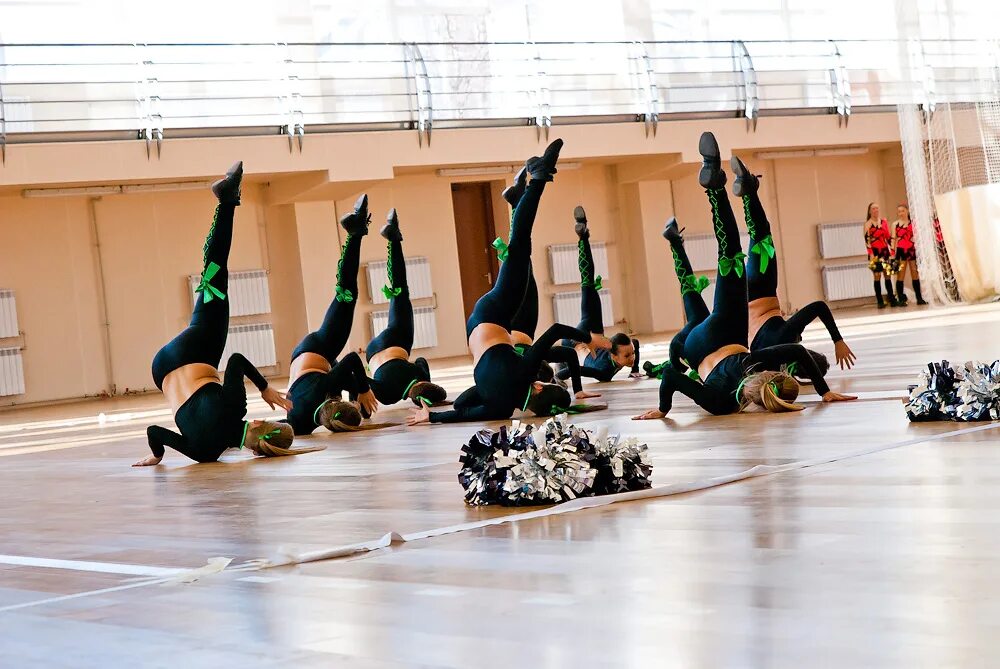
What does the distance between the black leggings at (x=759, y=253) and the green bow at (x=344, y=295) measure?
2390mm

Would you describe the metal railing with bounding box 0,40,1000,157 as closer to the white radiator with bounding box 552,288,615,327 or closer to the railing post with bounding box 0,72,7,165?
the railing post with bounding box 0,72,7,165

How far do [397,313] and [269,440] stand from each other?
240 cm

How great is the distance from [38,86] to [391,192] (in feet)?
15.5

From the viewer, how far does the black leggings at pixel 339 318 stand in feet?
25.0

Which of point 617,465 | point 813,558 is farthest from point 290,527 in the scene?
point 813,558

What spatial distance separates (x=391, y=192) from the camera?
53.3 feet

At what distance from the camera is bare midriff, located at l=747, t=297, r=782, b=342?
7.09 meters

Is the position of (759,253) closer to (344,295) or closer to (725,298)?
(725,298)

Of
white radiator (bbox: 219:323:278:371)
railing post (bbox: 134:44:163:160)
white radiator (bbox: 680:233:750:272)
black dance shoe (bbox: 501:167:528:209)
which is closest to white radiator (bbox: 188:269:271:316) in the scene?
white radiator (bbox: 219:323:278:371)

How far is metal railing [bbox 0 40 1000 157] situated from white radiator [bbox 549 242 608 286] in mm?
2150

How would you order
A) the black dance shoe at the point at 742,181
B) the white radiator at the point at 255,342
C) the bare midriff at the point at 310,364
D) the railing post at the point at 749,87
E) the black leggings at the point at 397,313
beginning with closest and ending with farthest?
the black dance shoe at the point at 742,181, the bare midriff at the point at 310,364, the black leggings at the point at 397,313, the white radiator at the point at 255,342, the railing post at the point at 749,87

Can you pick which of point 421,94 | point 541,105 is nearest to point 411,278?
point 421,94

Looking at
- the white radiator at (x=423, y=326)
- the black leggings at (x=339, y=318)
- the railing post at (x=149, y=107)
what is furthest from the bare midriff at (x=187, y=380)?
the white radiator at (x=423, y=326)

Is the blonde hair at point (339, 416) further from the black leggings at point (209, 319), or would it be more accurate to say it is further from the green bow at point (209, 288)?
the green bow at point (209, 288)
